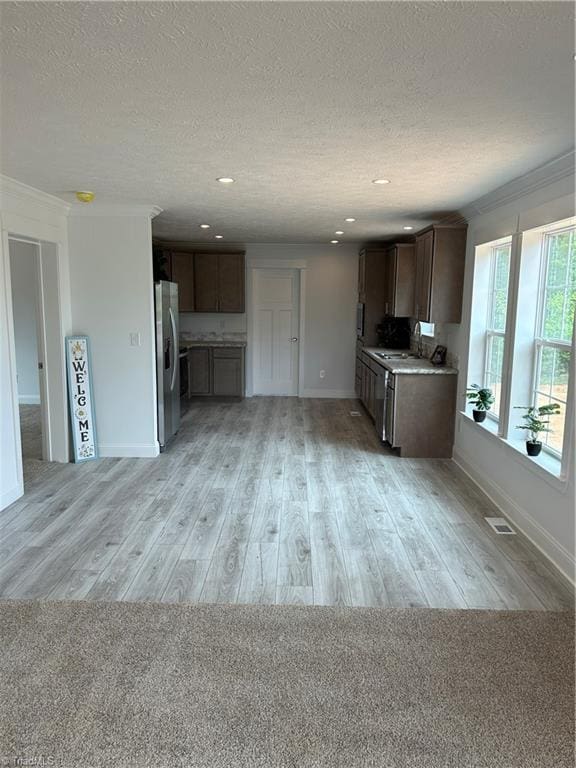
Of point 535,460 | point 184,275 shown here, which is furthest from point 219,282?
point 535,460

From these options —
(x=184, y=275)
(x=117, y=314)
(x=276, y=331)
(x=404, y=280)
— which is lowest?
(x=276, y=331)

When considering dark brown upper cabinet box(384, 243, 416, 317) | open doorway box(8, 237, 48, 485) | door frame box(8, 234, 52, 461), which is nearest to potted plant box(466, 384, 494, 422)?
dark brown upper cabinet box(384, 243, 416, 317)

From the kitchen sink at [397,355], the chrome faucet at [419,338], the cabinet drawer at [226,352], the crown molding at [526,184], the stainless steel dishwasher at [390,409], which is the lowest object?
the stainless steel dishwasher at [390,409]

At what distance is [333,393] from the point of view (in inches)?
333

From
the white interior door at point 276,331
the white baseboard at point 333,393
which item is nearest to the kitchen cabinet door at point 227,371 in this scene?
A: the white interior door at point 276,331

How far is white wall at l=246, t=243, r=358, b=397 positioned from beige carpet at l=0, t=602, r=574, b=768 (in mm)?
5914

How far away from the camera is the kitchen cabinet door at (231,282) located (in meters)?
7.98

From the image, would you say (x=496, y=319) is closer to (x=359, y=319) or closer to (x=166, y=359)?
(x=166, y=359)

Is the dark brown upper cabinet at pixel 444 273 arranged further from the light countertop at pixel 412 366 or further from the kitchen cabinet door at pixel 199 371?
the kitchen cabinet door at pixel 199 371

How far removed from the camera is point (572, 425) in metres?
2.99

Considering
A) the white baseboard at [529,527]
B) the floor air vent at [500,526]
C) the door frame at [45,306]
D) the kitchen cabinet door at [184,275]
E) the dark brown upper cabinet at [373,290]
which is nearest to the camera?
the white baseboard at [529,527]

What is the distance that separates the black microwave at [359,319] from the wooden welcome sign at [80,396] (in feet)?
13.0

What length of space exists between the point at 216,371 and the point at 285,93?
20.2ft

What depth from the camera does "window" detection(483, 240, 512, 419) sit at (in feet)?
14.6
